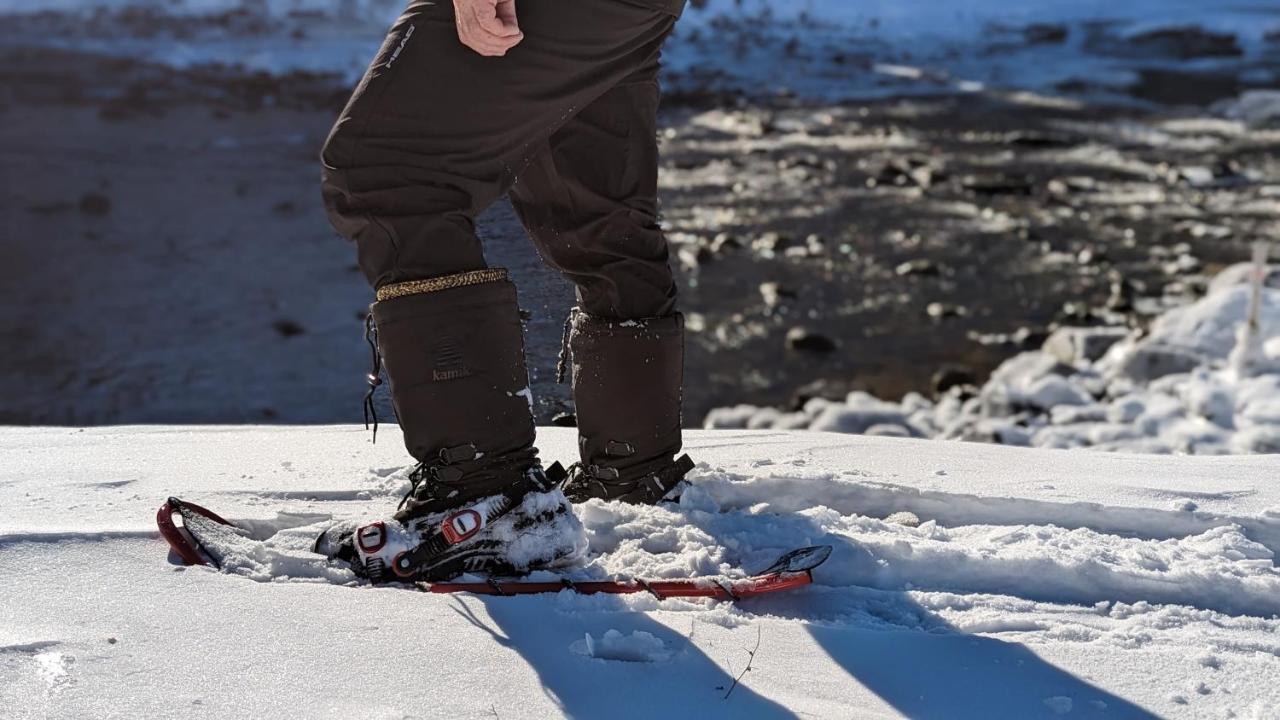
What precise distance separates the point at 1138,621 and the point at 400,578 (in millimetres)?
1032

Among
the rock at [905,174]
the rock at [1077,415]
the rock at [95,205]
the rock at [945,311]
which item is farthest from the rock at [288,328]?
the rock at [905,174]

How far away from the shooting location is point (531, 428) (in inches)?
73.1

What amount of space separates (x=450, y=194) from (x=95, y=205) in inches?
291

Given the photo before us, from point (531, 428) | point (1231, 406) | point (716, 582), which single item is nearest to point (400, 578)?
point (531, 428)

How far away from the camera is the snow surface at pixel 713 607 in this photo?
1.46 meters

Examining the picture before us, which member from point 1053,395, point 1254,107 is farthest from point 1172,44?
point 1053,395

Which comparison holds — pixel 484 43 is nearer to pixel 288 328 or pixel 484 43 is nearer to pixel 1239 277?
pixel 288 328

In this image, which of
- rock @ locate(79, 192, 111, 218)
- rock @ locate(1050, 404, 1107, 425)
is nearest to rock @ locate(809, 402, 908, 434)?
rock @ locate(1050, 404, 1107, 425)

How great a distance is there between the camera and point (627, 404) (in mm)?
2098

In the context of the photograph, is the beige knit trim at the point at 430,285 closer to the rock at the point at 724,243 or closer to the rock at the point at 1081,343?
the rock at the point at 1081,343

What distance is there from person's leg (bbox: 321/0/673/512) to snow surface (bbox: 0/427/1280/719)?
239mm

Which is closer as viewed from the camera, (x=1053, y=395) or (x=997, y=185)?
(x=1053, y=395)

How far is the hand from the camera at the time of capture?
65.2 inches

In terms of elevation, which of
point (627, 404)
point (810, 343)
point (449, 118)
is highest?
point (449, 118)
